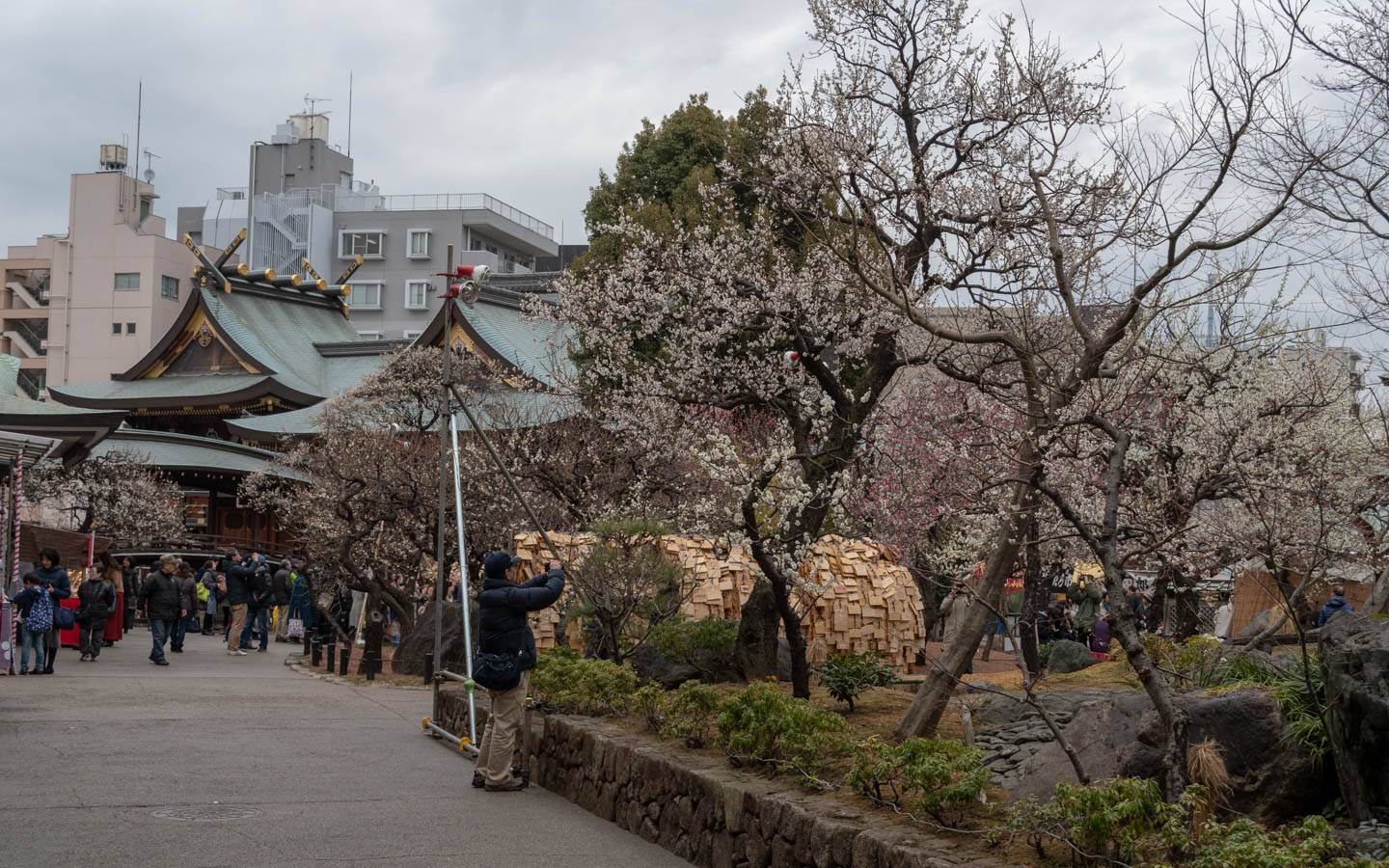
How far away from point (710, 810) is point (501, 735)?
2526mm

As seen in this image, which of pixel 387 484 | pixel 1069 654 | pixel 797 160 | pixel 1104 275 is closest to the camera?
pixel 1104 275

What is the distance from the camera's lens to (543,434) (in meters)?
22.4

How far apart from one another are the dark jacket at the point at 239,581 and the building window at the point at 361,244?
49.8 metres

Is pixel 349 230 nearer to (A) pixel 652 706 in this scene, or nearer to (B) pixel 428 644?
(B) pixel 428 644

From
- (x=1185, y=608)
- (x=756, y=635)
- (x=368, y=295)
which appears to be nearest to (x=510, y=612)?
(x=756, y=635)

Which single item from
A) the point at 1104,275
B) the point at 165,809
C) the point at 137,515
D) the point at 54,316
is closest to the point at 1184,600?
the point at 1104,275

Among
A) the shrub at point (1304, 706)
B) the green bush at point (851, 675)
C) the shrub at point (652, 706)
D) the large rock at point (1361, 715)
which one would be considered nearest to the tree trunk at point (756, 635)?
the green bush at point (851, 675)

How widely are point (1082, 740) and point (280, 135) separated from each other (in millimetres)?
73661

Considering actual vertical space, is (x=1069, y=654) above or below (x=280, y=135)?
below

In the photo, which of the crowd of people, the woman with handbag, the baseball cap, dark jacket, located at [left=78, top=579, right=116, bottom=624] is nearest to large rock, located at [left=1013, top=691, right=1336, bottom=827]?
the baseball cap

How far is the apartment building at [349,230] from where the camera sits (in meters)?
68.8

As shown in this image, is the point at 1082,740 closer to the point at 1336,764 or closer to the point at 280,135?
the point at 1336,764

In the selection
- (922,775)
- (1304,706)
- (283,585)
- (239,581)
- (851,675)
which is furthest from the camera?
(283,585)

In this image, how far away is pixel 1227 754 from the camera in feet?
21.6
